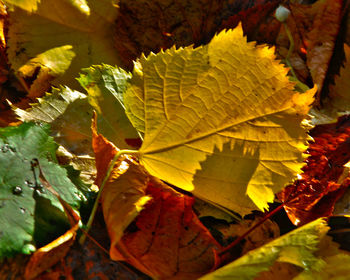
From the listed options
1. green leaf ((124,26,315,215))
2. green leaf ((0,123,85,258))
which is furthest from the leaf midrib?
green leaf ((0,123,85,258))

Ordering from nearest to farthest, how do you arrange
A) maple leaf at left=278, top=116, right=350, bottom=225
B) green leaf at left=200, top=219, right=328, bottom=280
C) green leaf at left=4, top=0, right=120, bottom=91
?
1. green leaf at left=200, top=219, right=328, bottom=280
2. maple leaf at left=278, top=116, right=350, bottom=225
3. green leaf at left=4, top=0, right=120, bottom=91

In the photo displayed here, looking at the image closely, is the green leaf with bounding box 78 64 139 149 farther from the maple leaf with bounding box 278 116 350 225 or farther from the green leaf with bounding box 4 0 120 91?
the maple leaf with bounding box 278 116 350 225

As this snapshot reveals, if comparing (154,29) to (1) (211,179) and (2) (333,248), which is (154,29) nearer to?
(1) (211,179)

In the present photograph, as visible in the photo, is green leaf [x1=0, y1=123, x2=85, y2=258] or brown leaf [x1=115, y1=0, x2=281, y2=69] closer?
green leaf [x1=0, y1=123, x2=85, y2=258]

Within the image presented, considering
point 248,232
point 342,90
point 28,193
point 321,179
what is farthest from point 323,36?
point 28,193

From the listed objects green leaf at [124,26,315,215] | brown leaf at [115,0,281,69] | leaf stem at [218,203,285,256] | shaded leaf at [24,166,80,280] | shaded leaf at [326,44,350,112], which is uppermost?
shaded leaf at [326,44,350,112]

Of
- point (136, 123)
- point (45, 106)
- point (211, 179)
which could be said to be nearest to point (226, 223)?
point (211, 179)

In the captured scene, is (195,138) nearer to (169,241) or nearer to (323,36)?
(169,241)
